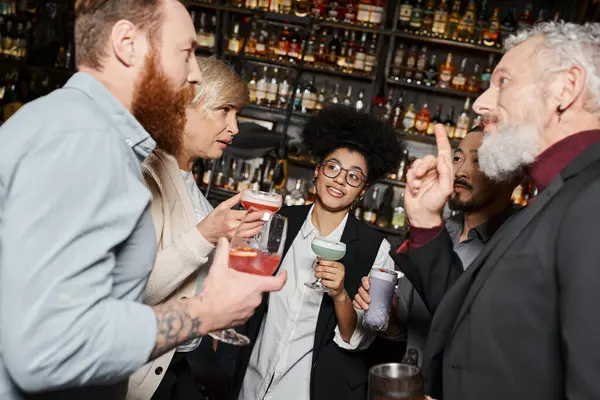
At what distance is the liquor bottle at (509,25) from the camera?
16.0 ft

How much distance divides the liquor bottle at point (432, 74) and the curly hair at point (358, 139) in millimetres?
2110

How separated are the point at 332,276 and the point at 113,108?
123 cm

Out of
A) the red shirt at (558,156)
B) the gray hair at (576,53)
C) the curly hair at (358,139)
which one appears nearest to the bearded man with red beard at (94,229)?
the red shirt at (558,156)

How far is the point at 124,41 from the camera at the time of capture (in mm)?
1262

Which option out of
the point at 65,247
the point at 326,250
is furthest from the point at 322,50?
the point at 65,247

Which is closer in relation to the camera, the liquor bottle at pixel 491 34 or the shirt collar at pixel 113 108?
the shirt collar at pixel 113 108

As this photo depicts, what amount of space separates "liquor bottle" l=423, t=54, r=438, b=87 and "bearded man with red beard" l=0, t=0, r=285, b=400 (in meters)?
3.89

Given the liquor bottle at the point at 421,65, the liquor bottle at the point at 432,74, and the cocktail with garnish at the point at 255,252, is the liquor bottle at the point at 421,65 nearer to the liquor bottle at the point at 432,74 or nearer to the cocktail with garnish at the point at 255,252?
the liquor bottle at the point at 432,74

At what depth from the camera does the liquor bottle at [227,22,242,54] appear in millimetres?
5220

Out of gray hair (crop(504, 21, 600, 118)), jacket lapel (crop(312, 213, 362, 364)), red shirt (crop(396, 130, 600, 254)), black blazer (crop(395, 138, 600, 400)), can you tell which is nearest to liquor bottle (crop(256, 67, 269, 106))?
jacket lapel (crop(312, 213, 362, 364))

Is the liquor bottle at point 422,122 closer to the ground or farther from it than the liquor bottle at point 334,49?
closer to the ground

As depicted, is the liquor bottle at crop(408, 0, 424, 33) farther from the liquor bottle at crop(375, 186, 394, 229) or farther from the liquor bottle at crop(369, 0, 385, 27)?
the liquor bottle at crop(375, 186, 394, 229)

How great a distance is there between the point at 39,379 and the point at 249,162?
4540 mm

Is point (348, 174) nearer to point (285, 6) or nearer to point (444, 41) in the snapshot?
point (444, 41)
